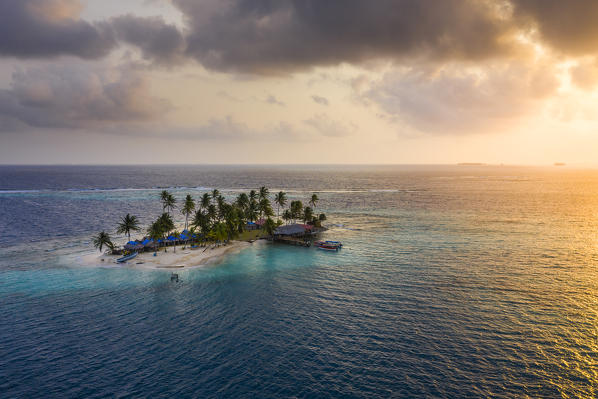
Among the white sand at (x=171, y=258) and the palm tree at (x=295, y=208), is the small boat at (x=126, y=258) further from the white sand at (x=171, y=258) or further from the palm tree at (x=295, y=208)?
the palm tree at (x=295, y=208)

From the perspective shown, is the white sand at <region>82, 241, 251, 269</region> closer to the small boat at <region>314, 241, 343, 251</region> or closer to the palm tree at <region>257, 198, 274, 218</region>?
the palm tree at <region>257, 198, 274, 218</region>

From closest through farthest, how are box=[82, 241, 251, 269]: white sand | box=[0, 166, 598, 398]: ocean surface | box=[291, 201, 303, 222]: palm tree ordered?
box=[0, 166, 598, 398]: ocean surface → box=[82, 241, 251, 269]: white sand → box=[291, 201, 303, 222]: palm tree

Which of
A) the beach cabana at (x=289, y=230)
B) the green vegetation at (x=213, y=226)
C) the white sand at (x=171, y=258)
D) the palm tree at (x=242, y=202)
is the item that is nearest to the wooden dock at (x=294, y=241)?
the beach cabana at (x=289, y=230)

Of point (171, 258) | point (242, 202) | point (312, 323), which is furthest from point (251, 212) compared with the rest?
point (312, 323)

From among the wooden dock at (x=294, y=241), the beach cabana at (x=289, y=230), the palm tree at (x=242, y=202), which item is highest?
the palm tree at (x=242, y=202)

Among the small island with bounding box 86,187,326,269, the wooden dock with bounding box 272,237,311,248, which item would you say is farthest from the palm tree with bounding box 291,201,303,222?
the wooden dock with bounding box 272,237,311,248

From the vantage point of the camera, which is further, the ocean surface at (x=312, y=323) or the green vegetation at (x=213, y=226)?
the green vegetation at (x=213, y=226)

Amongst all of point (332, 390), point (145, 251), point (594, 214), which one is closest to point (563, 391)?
point (332, 390)

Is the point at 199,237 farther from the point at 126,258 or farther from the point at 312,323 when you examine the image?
the point at 312,323

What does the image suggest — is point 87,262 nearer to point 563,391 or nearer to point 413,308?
point 413,308
